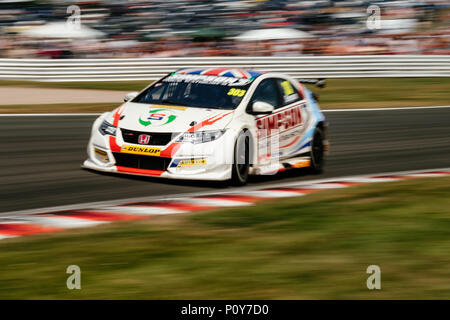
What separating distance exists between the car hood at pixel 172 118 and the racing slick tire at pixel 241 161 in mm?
253

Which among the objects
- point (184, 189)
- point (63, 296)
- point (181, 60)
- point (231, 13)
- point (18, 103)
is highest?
point (231, 13)

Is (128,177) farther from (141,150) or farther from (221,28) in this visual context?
(221,28)

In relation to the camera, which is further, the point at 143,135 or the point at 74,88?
the point at 74,88

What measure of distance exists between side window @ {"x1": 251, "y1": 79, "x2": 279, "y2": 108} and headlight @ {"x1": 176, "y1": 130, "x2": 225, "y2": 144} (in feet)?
3.08

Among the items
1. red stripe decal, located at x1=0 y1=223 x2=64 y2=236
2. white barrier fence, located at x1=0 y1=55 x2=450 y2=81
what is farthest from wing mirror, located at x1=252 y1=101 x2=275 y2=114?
white barrier fence, located at x1=0 y1=55 x2=450 y2=81

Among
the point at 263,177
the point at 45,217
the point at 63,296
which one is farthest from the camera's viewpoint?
the point at 263,177

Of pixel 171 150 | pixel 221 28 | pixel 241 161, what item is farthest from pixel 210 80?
pixel 221 28

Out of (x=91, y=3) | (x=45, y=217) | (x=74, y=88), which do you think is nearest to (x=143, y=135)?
(x=45, y=217)

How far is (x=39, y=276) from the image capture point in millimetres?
4996

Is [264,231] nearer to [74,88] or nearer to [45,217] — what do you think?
[45,217]

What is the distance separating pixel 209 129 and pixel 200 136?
0.13m

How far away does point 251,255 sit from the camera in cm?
560

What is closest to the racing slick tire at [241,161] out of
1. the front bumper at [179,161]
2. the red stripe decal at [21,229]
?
the front bumper at [179,161]

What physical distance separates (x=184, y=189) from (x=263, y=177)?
4.53 ft
